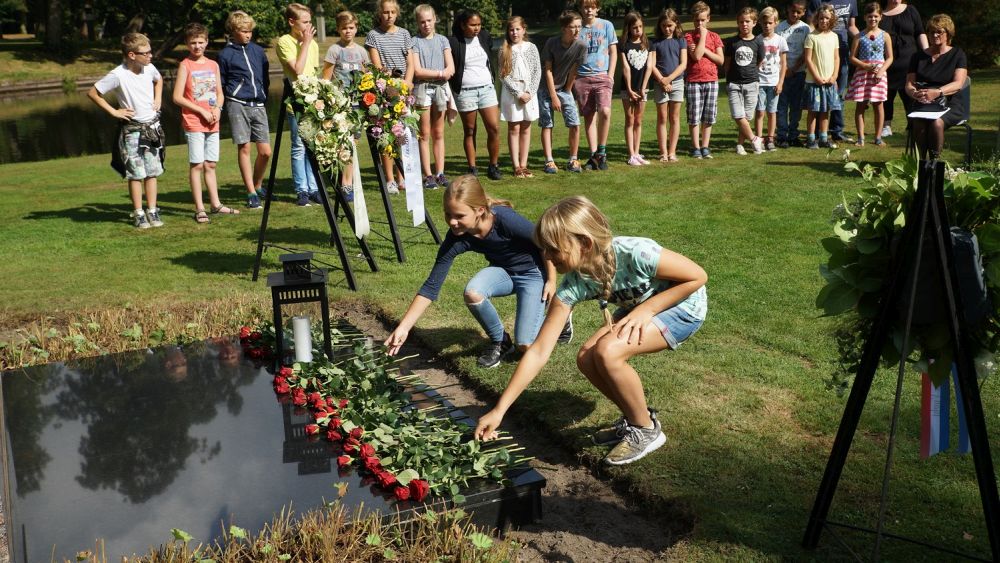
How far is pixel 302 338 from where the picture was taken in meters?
5.36

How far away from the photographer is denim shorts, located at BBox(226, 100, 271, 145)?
10258mm

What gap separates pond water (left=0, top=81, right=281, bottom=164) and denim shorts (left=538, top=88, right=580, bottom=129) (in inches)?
346

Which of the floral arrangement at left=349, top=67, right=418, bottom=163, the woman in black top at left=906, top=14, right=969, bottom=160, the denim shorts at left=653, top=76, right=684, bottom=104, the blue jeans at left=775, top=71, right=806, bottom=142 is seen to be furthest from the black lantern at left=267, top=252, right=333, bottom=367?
the blue jeans at left=775, top=71, right=806, bottom=142

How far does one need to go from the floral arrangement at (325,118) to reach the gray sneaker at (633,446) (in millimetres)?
3874

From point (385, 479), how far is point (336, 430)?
0.67 meters

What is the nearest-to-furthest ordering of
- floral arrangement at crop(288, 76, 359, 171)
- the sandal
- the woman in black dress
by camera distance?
floral arrangement at crop(288, 76, 359, 171) → the sandal → the woman in black dress

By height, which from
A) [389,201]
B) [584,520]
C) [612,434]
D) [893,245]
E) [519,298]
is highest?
[893,245]

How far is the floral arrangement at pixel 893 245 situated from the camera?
10.1 ft

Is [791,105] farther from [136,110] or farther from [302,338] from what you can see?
[302,338]

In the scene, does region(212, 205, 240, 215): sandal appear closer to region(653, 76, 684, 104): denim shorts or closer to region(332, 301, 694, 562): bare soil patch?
region(653, 76, 684, 104): denim shorts

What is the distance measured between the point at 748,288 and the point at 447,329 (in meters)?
2.34

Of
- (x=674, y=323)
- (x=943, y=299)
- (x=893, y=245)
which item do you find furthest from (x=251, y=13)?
(x=943, y=299)

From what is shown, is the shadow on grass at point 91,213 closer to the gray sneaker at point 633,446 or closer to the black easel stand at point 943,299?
the gray sneaker at point 633,446

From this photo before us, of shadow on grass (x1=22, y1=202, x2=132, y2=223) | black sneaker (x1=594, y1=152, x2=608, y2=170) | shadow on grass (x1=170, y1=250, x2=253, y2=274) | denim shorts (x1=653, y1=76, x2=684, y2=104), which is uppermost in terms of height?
denim shorts (x1=653, y1=76, x2=684, y2=104)
